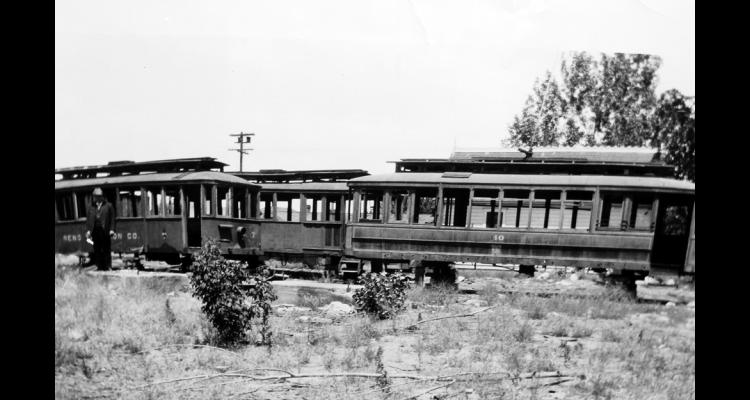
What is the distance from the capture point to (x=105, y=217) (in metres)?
1.93

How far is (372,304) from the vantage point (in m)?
1.88

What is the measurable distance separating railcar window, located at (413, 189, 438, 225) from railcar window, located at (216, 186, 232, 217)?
35.7 inches

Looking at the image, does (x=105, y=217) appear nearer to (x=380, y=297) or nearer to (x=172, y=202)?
(x=172, y=202)

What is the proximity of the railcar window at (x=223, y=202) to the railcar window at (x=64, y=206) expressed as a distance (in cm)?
66

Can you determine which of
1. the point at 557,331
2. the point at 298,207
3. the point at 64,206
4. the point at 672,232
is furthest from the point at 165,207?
the point at 672,232

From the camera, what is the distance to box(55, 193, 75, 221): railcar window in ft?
5.91

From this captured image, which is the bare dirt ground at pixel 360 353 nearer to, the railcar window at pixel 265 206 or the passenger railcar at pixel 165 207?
the passenger railcar at pixel 165 207

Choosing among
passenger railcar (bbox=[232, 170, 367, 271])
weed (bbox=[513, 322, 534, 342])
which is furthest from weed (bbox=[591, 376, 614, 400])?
passenger railcar (bbox=[232, 170, 367, 271])

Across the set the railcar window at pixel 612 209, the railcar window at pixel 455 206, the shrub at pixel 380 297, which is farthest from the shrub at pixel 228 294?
the railcar window at pixel 612 209

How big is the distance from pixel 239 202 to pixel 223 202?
0.08m

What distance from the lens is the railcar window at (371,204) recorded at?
1.96 metres

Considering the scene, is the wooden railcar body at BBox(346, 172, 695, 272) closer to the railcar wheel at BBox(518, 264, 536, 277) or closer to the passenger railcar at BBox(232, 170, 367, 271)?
the railcar wheel at BBox(518, 264, 536, 277)
